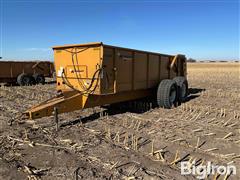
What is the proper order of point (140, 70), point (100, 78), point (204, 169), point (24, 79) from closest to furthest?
point (204, 169), point (100, 78), point (140, 70), point (24, 79)

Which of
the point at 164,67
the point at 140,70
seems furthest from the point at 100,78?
the point at 164,67

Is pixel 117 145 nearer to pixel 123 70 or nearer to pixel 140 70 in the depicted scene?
pixel 123 70

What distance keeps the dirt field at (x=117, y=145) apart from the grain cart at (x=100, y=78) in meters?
0.59

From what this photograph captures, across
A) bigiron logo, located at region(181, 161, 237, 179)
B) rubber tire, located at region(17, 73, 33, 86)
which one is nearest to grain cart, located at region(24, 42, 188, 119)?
bigiron logo, located at region(181, 161, 237, 179)

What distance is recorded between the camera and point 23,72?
17.9 m

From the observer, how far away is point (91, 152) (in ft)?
15.2

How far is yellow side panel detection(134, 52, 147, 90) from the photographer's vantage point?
311 inches

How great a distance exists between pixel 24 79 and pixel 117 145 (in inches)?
557

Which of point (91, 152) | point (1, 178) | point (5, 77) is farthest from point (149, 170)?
point (5, 77)

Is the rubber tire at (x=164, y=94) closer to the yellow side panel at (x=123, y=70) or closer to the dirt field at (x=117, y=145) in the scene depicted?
the dirt field at (x=117, y=145)

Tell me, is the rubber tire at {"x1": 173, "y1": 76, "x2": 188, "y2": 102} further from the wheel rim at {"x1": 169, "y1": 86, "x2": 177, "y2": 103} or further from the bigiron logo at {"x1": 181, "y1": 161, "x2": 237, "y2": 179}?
the bigiron logo at {"x1": 181, "y1": 161, "x2": 237, "y2": 179}

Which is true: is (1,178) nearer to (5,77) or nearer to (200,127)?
(200,127)

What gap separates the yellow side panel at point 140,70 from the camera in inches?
311

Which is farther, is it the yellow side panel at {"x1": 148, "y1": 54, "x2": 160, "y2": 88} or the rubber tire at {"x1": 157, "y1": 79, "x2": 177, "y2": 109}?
the yellow side panel at {"x1": 148, "y1": 54, "x2": 160, "y2": 88}
